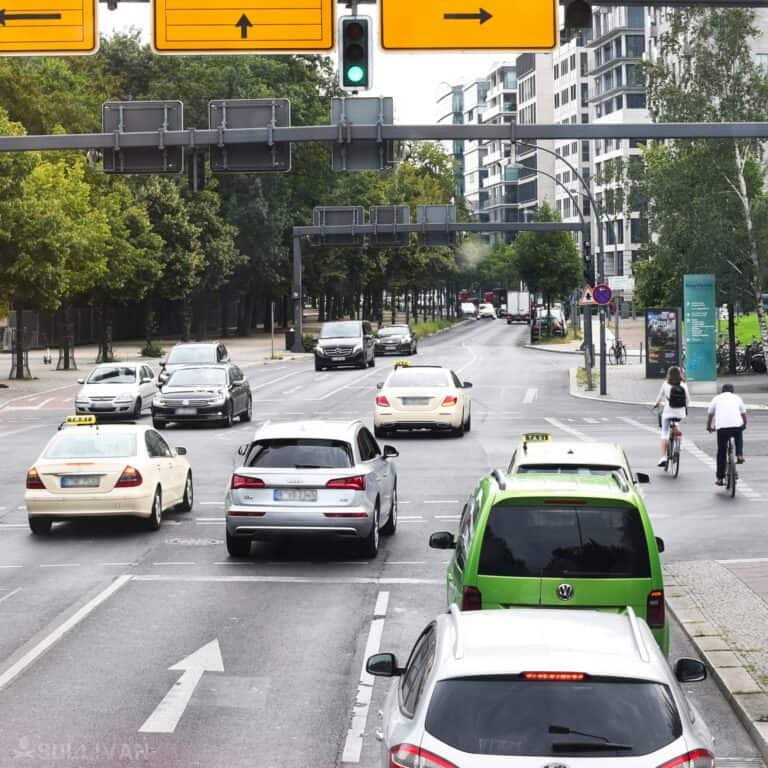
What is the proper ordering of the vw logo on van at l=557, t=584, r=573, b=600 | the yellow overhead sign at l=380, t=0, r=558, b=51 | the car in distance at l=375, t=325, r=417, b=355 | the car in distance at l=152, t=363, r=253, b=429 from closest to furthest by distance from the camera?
1. the vw logo on van at l=557, t=584, r=573, b=600
2. the yellow overhead sign at l=380, t=0, r=558, b=51
3. the car in distance at l=152, t=363, r=253, b=429
4. the car in distance at l=375, t=325, r=417, b=355

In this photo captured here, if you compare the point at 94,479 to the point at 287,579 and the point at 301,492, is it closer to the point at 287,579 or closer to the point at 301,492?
the point at 301,492

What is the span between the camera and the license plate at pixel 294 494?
17656mm

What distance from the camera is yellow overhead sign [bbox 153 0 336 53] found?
13.6 meters

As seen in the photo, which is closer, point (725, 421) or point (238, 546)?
point (238, 546)

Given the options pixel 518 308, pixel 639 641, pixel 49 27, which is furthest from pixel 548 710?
pixel 518 308

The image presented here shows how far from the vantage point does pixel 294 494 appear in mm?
17656

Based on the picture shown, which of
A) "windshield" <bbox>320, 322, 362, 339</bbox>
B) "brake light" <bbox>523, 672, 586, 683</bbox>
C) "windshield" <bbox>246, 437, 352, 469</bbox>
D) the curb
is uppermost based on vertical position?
"windshield" <bbox>320, 322, 362, 339</bbox>

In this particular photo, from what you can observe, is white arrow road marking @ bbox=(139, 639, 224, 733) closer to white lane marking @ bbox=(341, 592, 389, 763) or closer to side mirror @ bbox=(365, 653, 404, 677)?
white lane marking @ bbox=(341, 592, 389, 763)

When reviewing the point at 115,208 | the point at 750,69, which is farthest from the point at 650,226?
the point at 115,208

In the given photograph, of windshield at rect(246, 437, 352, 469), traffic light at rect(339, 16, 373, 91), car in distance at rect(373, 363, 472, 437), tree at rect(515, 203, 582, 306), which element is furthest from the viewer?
tree at rect(515, 203, 582, 306)

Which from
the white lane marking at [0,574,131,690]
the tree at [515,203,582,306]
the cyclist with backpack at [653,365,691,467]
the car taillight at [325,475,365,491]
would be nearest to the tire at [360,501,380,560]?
the car taillight at [325,475,365,491]

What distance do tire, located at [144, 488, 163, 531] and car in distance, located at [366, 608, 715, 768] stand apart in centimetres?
1441

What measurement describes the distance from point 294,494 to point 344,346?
5193cm

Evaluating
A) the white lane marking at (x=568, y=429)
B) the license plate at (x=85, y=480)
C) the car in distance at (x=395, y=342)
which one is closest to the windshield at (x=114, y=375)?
the white lane marking at (x=568, y=429)
